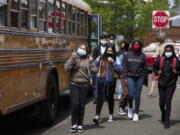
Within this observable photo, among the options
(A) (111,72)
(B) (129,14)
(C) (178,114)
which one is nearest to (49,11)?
(A) (111,72)

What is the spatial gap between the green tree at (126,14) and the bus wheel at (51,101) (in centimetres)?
3222

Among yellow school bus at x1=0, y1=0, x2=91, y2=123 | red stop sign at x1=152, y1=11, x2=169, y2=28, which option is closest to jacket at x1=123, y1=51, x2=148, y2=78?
yellow school bus at x1=0, y1=0, x2=91, y2=123

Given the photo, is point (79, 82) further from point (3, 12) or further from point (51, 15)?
point (3, 12)

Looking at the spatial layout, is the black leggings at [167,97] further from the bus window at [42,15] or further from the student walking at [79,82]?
the bus window at [42,15]

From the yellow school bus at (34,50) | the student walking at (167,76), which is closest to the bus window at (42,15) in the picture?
the yellow school bus at (34,50)

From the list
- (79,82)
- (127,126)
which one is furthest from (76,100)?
(127,126)

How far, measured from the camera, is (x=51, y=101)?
463 inches

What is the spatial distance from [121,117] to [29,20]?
3.67 metres

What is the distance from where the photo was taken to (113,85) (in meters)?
11.4

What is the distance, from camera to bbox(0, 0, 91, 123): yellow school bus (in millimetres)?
8570

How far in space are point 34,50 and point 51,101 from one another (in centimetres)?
184

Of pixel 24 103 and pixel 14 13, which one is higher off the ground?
pixel 14 13

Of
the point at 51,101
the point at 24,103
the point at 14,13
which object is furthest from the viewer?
the point at 51,101

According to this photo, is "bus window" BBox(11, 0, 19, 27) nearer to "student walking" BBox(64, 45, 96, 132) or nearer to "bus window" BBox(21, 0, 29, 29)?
"bus window" BBox(21, 0, 29, 29)
